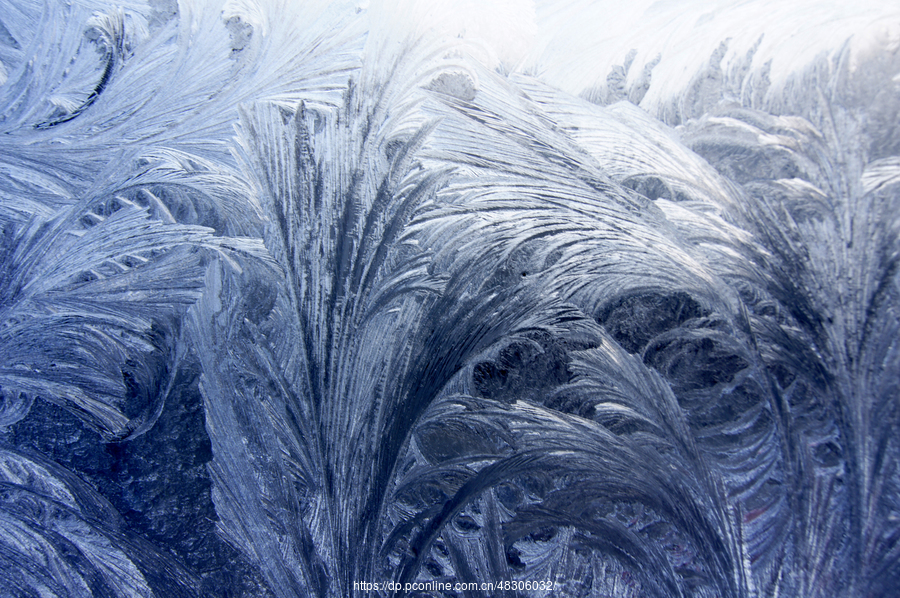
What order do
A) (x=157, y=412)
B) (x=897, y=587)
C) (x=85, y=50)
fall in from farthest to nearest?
1. (x=85, y=50)
2. (x=157, y=412)
3. (x=897, y=587)

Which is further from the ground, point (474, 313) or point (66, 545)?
point (474, 313)

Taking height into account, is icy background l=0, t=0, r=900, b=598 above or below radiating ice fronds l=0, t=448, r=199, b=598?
above

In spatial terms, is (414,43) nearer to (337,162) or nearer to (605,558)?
(337,162)

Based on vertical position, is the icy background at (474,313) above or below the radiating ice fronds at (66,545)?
above

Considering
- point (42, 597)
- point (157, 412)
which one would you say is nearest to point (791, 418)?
point (157, 412)

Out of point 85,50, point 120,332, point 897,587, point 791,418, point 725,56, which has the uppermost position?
point 85,50

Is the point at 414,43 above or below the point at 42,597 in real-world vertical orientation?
above

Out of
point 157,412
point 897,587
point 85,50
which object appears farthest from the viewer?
point 85,50

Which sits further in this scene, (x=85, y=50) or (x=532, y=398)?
(x=85, y=50)
